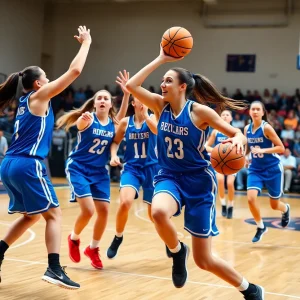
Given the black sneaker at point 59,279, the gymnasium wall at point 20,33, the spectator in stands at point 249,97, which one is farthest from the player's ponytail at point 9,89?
the gymnasium wall at point 20,33

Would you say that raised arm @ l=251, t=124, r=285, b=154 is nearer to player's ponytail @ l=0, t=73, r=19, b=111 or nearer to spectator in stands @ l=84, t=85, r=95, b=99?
player's ponytail @ l=0, t=73, r=19, b=111

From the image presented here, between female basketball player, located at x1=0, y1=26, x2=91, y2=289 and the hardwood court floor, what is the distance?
47 centimetres

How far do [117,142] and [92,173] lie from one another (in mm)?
438

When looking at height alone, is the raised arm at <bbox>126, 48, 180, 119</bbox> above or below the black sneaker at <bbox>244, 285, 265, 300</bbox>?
above

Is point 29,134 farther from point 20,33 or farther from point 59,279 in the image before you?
point 20,33

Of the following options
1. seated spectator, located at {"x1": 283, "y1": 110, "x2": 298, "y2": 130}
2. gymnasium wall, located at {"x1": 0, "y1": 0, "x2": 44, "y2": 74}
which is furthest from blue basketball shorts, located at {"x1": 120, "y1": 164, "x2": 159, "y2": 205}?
gymnasium wall, located at {"x1": 0, "y1": 0, "x2": 44, "y2": 74}

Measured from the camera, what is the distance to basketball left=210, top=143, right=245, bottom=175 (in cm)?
372

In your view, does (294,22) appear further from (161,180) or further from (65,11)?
(161,180)

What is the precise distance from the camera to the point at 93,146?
5633 mm

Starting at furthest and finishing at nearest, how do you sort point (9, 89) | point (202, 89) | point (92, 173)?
point (92, 173)
point (9, 89)
point (202, 89)

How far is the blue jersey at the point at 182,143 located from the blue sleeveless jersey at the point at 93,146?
166cm

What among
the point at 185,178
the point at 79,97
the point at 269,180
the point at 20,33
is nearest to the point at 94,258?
the point at 185,178

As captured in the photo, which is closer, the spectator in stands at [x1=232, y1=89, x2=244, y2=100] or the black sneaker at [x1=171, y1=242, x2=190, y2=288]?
the black sneaker at [x1=171, y1=242, x2=190, y2=288]

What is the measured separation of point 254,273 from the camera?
18.0 ft
